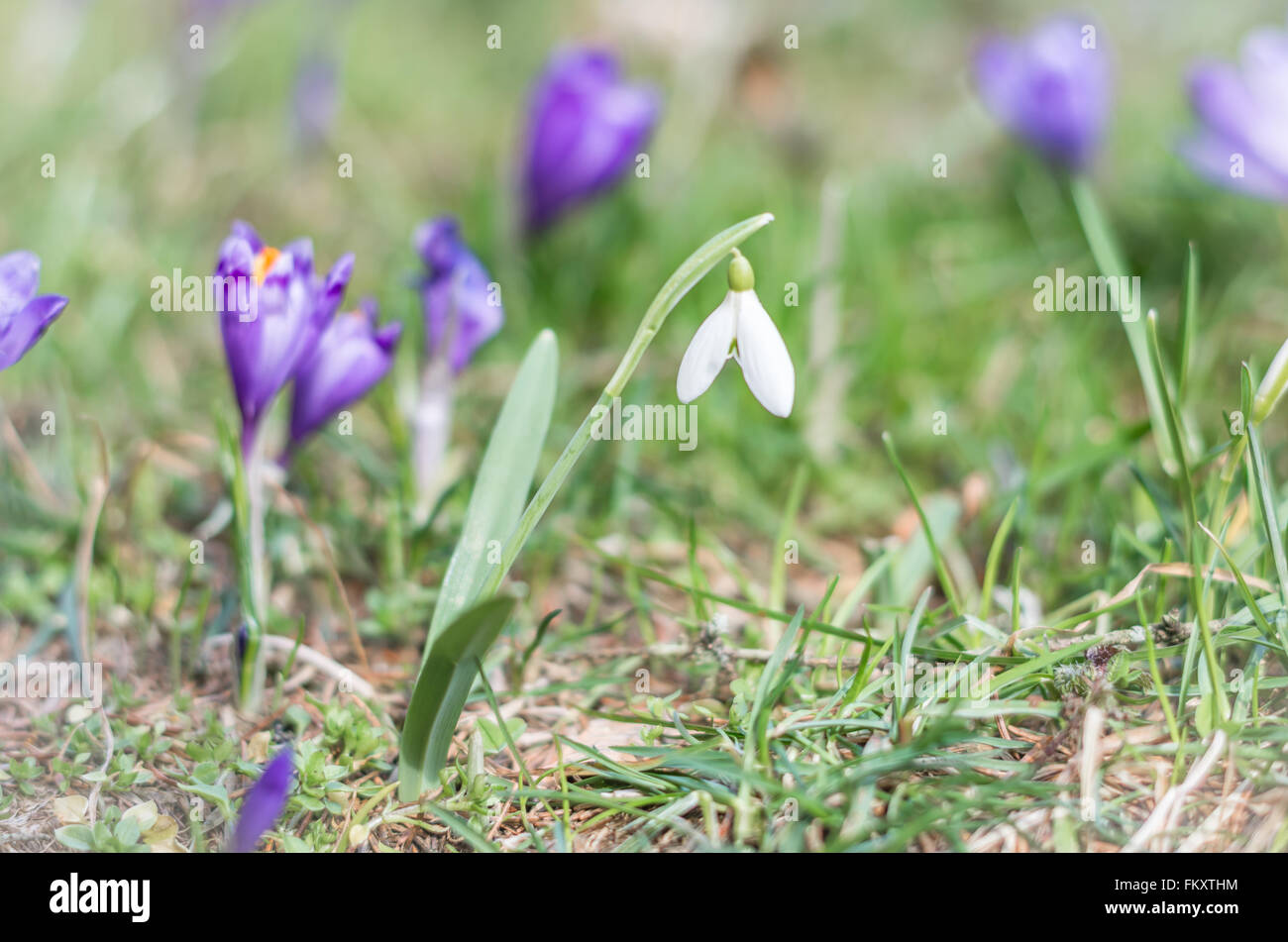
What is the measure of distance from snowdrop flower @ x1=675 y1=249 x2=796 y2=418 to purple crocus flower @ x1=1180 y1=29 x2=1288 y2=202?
141 cm

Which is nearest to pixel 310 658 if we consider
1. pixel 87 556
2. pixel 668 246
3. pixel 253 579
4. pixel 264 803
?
pixel 253 579

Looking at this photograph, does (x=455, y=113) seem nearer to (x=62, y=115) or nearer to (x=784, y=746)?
(x=62, y=115)

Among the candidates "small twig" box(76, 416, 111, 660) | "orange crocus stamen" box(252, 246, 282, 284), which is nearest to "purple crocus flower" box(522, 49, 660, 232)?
"orange crocus stamen" box(252, 246, 282, 284)

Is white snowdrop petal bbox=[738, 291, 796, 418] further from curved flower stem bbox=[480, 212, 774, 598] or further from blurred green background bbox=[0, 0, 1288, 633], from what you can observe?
blurred green background bbox=[0, 0, 1288, 633]

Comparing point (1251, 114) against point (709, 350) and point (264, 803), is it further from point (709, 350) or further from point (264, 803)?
point (264, 803)

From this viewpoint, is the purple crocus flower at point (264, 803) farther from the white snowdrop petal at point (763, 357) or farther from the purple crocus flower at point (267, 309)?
the white snowdrop petal at point (763, 357)

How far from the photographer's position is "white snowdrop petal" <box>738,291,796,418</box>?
3.63 ft

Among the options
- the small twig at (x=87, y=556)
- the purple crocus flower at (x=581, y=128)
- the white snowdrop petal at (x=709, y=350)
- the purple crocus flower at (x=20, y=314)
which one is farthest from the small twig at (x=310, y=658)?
the purple crocus flower at (x=581, y=128)

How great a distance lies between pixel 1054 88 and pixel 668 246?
3.22 ft

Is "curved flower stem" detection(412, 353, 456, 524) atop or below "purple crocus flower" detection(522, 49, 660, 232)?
below

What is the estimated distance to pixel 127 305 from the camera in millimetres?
2221
